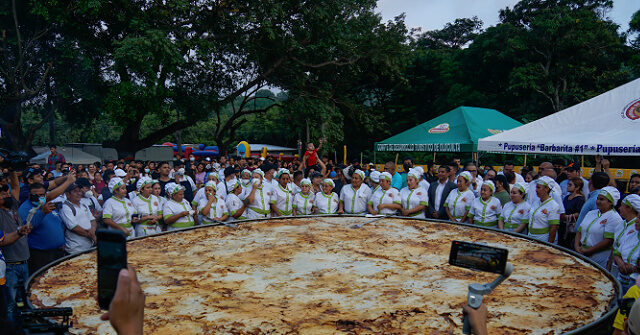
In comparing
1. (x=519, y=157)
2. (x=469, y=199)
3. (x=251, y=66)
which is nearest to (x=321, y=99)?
(x=251, y=66)

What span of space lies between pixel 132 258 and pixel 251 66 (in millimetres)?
18480

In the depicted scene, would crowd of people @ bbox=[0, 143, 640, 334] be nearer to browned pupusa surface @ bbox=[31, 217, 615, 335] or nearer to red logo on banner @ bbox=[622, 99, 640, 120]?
browned pupusa surface @ bbox=[31, 217, 615, 335]

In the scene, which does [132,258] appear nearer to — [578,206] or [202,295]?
[202,295]

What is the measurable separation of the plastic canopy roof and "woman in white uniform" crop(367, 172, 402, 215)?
263 inches

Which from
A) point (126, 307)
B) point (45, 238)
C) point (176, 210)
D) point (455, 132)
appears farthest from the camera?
point (455, 132)

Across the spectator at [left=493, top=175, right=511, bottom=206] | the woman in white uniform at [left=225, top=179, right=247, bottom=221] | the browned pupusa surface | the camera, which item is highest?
the camera

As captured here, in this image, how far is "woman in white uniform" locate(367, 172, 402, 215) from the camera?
716 cm

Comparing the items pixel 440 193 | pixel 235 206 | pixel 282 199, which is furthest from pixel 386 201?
pixel 235 206

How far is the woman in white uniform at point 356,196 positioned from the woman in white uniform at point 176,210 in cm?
270

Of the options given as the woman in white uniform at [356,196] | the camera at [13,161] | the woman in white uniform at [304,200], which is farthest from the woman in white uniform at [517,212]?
the camera at [13,161]

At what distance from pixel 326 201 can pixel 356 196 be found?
1.79 ft

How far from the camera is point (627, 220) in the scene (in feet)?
14.5

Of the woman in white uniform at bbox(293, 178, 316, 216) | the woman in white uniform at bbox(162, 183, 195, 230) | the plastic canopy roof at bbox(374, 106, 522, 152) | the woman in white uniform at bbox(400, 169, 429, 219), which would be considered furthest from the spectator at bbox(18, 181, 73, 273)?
the plastic canopy roof at bbox(374, 106, 522, 152)

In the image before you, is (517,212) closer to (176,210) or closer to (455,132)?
(176,210)
